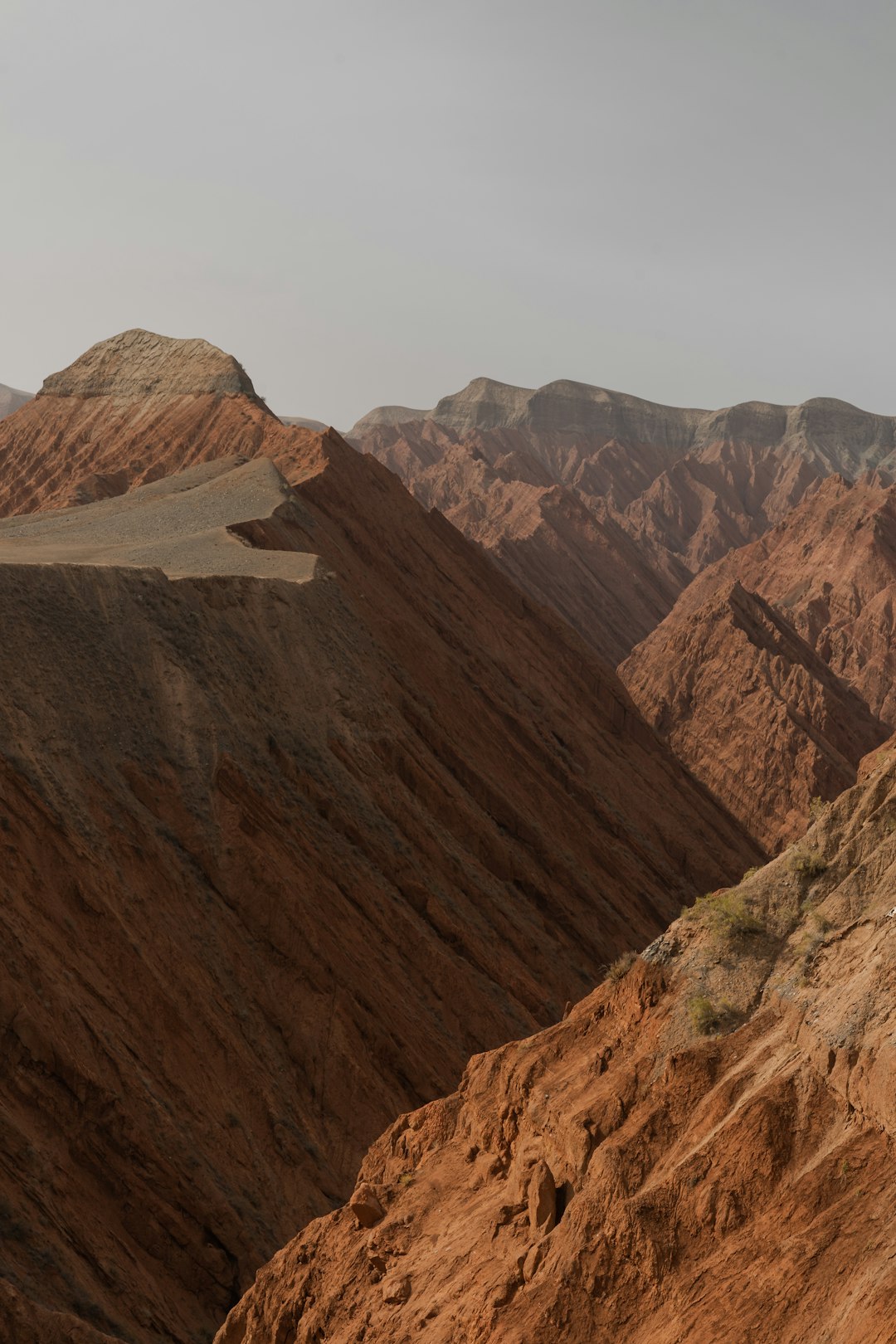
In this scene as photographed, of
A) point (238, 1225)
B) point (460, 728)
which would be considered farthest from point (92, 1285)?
point (460, 728)

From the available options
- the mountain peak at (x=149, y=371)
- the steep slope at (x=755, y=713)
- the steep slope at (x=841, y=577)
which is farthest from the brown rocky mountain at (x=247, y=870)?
the steep slope at (x=841, y=577)

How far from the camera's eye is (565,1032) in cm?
1195

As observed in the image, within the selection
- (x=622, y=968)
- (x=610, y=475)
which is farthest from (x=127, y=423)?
(x=610, y=475)

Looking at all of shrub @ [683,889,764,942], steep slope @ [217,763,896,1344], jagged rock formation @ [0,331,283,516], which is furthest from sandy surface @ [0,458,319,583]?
shrub @ [683,889,764,942]

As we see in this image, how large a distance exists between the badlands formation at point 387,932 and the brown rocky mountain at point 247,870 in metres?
0.09

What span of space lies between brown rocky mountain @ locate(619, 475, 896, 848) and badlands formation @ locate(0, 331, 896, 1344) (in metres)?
0.29

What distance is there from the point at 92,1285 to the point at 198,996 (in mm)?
6605

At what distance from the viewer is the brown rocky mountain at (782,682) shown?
6038 centimetres

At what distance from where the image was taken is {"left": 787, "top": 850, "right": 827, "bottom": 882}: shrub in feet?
36.4

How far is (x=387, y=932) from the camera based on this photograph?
27688mm

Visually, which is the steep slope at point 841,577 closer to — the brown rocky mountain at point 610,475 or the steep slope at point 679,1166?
the brown rocky mountain at point 610,475

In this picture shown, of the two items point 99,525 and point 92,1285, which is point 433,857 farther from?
point 99,525

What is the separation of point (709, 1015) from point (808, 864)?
5.46 feet

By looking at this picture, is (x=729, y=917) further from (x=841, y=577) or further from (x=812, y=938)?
(x=841, y=577)
